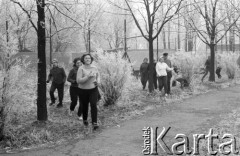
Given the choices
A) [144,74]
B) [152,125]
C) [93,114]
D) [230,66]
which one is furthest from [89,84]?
[230,66]

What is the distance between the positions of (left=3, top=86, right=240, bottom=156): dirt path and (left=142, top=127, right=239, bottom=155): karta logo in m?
0.14

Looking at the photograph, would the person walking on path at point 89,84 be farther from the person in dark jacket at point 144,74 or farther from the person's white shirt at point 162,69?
the person in dark jacket at point 144,74

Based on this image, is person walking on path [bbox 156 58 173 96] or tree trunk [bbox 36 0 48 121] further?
person walking on path [bbox 156 58 173 96]

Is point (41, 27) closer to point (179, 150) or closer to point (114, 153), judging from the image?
point (114, 153)

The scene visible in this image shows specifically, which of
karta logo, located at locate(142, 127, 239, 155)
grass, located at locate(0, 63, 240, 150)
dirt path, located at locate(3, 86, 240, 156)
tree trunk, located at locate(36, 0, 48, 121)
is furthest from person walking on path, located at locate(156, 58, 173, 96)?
tree trunk, located at locate(36, 0, 48, 121)

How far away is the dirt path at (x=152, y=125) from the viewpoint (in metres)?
5.14

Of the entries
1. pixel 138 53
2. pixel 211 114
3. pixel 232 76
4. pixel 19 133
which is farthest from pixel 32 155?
pixel 138 53

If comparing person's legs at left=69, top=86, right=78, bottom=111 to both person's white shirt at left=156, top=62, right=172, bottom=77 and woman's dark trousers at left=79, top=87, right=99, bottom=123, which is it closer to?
woman's dark trousers at left=79, top=87, right=99, bottom=123

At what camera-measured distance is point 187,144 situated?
517 cm

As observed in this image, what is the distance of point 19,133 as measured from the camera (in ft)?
19.8

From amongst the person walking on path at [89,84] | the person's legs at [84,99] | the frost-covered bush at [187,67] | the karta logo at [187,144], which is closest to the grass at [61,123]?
the person's legs at [84,99]

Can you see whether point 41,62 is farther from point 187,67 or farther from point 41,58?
point 187,67

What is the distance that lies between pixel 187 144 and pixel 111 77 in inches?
157

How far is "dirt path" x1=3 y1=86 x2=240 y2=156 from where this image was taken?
16.9 feet
